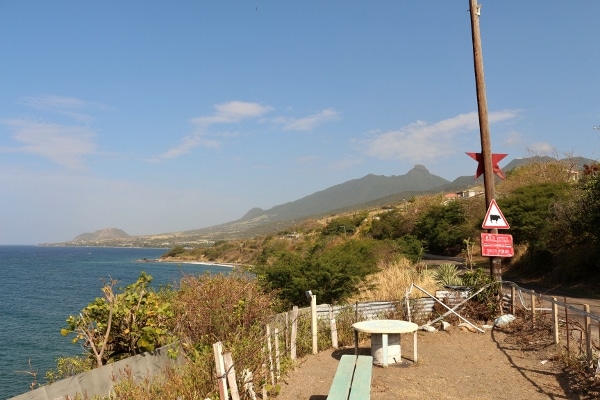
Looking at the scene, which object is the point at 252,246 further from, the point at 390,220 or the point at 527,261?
the point at 527,261

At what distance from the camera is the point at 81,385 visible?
555 centimetres

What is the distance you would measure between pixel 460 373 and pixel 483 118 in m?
6.22

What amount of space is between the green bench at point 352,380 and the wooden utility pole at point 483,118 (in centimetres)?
592

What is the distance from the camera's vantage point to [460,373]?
8.20 metres

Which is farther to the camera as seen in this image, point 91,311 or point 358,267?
point 358,267

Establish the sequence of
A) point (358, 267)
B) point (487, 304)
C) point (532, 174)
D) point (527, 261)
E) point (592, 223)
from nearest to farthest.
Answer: point (487, 304) < point (358, 267) < point (592, 223) < point (527, 261) < point (532, 174)

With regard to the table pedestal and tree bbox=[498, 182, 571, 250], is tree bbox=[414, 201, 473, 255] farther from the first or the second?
the table pedestal

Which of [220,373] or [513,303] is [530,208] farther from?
[220,373]

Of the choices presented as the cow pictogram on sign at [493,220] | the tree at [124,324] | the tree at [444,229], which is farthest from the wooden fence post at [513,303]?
the tree at [444,229]

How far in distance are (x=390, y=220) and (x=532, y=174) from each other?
50.8ft

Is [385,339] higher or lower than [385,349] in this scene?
higher

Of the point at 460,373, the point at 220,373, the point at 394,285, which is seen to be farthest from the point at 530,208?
the point at 220,373

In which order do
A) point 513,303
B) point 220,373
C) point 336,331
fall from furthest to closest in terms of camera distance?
point 513,303 < point 336,331 < point 220,373

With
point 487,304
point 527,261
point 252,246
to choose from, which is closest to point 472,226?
point 527,261
